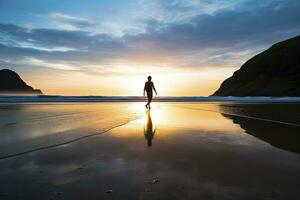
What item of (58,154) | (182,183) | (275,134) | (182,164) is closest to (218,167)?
(182,164)

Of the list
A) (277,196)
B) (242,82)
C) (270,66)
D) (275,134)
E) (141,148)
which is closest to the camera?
(277,196)

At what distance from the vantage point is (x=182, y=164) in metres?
4.00

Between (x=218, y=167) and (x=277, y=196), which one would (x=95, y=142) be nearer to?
(x=218, y=167)

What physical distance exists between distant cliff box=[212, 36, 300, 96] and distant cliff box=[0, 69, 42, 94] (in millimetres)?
148134

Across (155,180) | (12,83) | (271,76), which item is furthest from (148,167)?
(12,83)

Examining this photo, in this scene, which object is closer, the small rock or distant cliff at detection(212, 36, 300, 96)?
the small rock

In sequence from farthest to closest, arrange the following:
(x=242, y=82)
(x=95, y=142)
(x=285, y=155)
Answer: (x=242, y=82)
(x=95, y=142)
(x=285, y=155)

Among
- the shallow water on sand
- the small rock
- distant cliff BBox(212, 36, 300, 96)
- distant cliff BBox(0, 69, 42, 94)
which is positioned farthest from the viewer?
distant cliff BBox(0, 69, 42, 94)

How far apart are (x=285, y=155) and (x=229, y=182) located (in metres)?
1.98

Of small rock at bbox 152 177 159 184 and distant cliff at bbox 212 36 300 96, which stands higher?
distant cliff at bbox 212 36 300 96

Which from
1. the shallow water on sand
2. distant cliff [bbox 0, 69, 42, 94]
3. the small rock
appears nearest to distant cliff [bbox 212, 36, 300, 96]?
the shallow water on sand

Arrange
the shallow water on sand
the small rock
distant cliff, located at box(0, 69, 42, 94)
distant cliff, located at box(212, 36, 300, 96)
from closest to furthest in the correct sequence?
the shallow water on sand < the small rock < distant cliff, located at box(212, 36, 300, 96) < distant cliff, located at box(0, 69, 42, 94)

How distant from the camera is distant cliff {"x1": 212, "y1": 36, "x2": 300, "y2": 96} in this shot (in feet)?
241

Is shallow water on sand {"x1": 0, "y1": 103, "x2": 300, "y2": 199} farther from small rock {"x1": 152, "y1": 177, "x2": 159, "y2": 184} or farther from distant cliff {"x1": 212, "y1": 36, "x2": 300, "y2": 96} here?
distant cliff {"x1": 212, "y1": 36, "x2": 300, "y2": 96}
